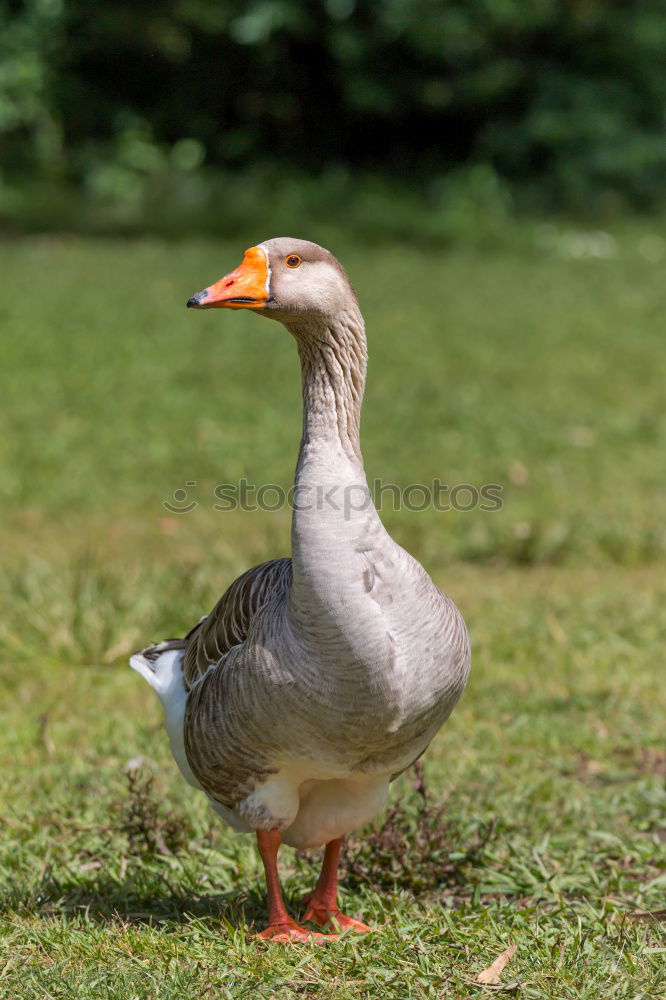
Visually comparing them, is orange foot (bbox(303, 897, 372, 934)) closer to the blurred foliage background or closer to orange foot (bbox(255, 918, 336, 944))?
orange foot (bbox(255, 918, 336, 944))

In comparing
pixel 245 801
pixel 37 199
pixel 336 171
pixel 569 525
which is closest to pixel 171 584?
pixel 569 525

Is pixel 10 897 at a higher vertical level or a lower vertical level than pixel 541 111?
lower

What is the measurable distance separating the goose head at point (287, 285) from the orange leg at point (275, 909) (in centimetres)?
132

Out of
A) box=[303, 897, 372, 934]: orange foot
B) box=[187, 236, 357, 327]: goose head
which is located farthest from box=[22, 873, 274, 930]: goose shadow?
box=[187, 236, 357, 327]: goose head

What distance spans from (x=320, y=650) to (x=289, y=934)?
81 centimetres

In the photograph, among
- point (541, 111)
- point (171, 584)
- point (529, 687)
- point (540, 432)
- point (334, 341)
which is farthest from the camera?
point (541, 111)

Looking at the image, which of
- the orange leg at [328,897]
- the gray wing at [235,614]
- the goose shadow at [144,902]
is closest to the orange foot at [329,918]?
the orange leg at [328,897]

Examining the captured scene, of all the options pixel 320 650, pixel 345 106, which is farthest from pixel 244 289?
pixel 345 106

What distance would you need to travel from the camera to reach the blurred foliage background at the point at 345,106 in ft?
59.2

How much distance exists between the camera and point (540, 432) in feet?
27.6

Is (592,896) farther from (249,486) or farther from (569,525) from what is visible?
(249,486)

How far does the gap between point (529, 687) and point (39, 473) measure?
12.6ft

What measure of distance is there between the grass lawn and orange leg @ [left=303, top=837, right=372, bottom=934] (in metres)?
0.13

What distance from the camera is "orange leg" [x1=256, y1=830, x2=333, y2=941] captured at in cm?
309
